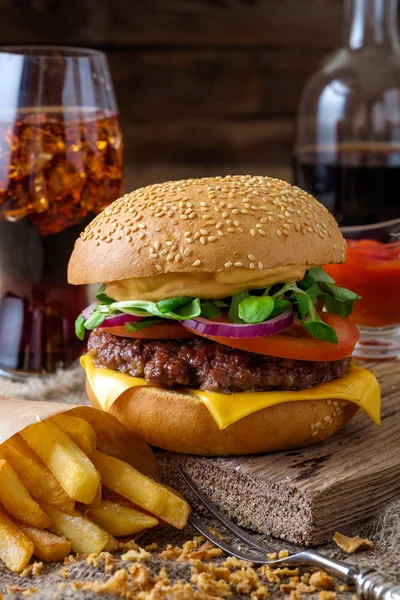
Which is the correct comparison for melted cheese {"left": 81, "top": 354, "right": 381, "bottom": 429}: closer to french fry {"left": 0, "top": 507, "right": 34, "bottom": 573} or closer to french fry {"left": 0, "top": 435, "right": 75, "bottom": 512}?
french fry {"left": 0, "top": 435, "right": 75, "bottom": 512}

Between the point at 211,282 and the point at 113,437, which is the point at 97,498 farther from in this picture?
the point at 211,282

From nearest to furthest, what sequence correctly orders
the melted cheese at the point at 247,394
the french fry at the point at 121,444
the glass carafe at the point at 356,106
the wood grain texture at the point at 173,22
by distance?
1. the melted cheese at the point at 247,394
2. the french fry at the point at 121,444
3. the glass carafe at the point at 356,106
4. the wood grain texture at the point at 173,22

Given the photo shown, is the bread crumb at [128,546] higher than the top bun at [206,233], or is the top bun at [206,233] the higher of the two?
the top bun at [206,233]

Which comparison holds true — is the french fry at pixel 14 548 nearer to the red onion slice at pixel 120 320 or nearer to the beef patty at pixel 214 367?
the beef patty at pixel 214 367

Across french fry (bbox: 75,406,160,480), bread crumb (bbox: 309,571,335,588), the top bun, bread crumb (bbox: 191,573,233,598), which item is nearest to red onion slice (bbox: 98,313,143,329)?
the top bun

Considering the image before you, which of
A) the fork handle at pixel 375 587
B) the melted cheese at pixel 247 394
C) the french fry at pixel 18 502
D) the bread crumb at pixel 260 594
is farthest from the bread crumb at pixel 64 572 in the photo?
the fork handle at pixel 375 587

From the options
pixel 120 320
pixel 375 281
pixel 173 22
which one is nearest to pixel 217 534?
pixel 120 320
